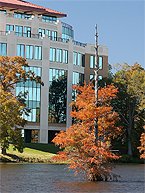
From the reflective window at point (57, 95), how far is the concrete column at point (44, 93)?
38.1 inches

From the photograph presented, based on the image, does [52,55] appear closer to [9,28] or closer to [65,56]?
[65,56]

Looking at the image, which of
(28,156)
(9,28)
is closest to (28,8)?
(9,28)

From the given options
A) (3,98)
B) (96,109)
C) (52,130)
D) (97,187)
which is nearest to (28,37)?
(52,130)

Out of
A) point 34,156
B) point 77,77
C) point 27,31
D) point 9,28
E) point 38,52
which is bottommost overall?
point 34,156

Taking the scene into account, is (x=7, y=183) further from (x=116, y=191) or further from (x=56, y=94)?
(x=56, y=94)

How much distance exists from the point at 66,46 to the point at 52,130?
17.2 meters

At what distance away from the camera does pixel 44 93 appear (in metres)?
72.0

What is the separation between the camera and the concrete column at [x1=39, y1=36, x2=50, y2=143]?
71562 mm

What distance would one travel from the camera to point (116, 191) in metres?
20.9

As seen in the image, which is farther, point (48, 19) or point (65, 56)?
→ point (48, 19)

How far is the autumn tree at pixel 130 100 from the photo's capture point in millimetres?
64062

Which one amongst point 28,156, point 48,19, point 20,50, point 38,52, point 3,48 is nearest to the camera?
point 28,156

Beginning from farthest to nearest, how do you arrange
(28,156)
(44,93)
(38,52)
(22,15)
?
(22,15), (38,52), (44,93), (28,156)

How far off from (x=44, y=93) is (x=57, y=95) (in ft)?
9.70
